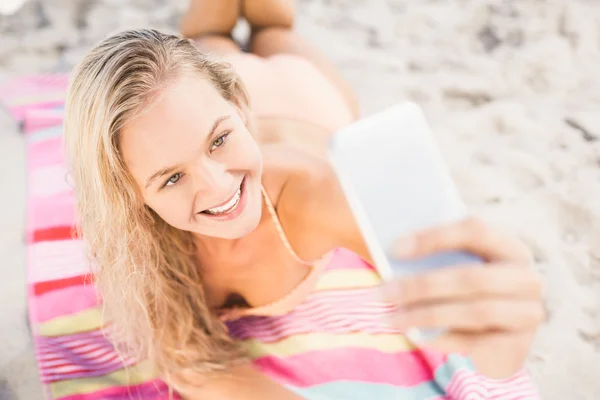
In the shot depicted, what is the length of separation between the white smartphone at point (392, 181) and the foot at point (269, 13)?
1132 millimetres

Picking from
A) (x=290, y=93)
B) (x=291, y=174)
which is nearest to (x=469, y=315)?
(x=291, y=174)

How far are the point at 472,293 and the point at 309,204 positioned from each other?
474 millimetres

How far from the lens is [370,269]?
1475 millimetres

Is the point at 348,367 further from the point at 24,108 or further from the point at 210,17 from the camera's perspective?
the point at 24,108

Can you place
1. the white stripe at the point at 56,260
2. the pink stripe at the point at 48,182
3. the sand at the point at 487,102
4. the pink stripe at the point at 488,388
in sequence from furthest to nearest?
the pink stripe at the point at 48,182 → the white stripe at the point at 56,260 → the sand at the point at 487,102 → the pink stripe at the point at 488,388

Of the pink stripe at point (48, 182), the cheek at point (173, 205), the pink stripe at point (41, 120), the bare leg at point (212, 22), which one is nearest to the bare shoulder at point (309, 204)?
the cheek at point (173, 205)

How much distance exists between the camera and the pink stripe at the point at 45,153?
5.55 ft

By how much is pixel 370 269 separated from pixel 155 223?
1.97ft

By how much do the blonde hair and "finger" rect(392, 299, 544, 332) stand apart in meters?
0.51

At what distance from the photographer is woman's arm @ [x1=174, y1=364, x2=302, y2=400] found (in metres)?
1.24

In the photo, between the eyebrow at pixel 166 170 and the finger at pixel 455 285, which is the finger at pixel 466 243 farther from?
the eyebrow at pixel 166 170

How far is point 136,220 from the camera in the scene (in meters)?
1.04

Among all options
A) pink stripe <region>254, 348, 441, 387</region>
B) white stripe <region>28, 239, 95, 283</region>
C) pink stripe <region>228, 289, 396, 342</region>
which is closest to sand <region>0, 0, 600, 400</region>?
white stripe <region>28, 239, 95, 283</region>

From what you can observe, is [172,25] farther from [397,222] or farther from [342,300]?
[397,222]
